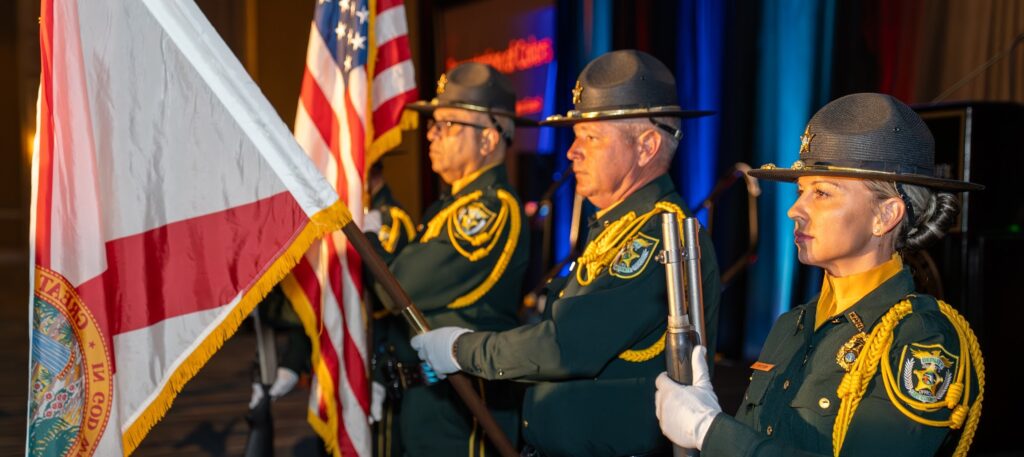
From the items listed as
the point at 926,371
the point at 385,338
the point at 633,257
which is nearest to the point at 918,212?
the point at 926,371

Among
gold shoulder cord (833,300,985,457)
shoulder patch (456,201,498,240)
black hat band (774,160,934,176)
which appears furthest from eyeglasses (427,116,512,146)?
gold shoulder cord (833,300,985,457)

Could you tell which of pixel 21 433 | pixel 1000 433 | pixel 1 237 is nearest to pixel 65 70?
pixel 21 433

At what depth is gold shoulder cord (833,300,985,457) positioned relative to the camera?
4.74 feet

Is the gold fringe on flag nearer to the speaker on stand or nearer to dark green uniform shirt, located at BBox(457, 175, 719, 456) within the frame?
dark green uniform shirt, located at BBox(457, 175, 719, 456)

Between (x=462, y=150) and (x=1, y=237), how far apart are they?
17.1 meters

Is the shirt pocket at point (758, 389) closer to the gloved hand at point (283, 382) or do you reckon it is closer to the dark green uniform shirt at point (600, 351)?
the dark green uniform shirt at point (600, 351)

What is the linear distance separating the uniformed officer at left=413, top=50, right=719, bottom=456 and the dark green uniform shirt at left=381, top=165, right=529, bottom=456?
21.0 inches

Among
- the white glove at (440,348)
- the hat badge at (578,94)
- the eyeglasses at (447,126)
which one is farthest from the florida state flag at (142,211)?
the eyeglasses at (447,126)

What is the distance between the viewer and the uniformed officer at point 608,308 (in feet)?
7.20

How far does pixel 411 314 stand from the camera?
244 cm

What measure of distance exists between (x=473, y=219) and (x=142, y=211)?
1105 mm

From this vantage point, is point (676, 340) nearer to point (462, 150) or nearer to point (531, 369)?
point (531, 369)

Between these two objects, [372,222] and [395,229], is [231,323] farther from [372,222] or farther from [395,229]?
[395,229]

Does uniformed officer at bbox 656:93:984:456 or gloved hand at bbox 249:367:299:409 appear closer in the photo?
uniformed officer at bbox 656:93:984:456
